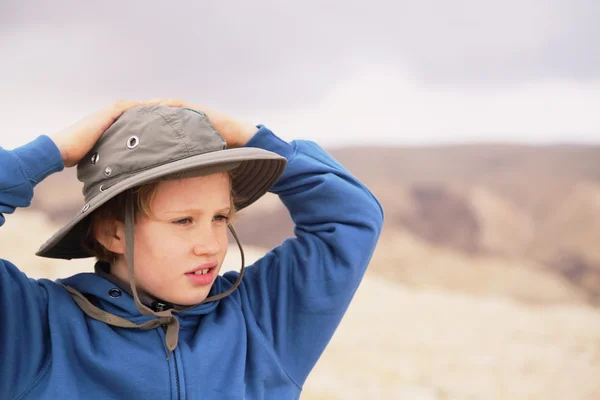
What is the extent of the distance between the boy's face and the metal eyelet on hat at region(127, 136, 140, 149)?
7 centimetres

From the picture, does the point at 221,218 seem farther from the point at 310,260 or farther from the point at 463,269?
the point at 463,269

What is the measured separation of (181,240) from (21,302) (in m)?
0.25

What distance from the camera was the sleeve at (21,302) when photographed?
3.13 ft

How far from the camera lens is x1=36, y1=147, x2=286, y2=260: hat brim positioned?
957 millimetres

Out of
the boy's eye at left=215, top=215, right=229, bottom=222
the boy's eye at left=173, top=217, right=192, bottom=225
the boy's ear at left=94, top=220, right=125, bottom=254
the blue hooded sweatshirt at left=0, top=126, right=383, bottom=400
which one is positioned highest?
the boy's eye at left=173, top=217, right=192, bottom=225

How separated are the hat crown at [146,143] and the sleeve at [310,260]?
6.4 inches

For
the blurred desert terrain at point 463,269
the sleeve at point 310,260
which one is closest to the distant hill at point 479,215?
the blurred desert terrain at point 463,269

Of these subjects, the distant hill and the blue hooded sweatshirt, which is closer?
the blue hooded sweatshirt

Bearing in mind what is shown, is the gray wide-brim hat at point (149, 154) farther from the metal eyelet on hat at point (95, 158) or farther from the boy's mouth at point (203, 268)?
the boy's mouth at point (203, 268)

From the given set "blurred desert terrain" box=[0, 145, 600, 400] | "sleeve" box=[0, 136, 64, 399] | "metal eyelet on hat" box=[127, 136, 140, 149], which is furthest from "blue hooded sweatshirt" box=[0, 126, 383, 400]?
"blurred desert terrain" box=[0, 145, 600, 400]

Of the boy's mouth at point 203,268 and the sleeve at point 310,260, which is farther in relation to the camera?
the sleeve at point 310,260

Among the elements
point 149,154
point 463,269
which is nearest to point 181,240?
point 149,154

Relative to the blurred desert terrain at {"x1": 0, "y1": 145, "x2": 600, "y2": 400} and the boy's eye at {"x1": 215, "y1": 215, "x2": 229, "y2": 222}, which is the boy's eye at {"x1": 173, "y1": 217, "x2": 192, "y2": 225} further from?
the blurred desert terrain at {"x1": 0, "y1": 145, "x2": 600, "y2": 400}

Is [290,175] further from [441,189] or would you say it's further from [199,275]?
[441,189]
